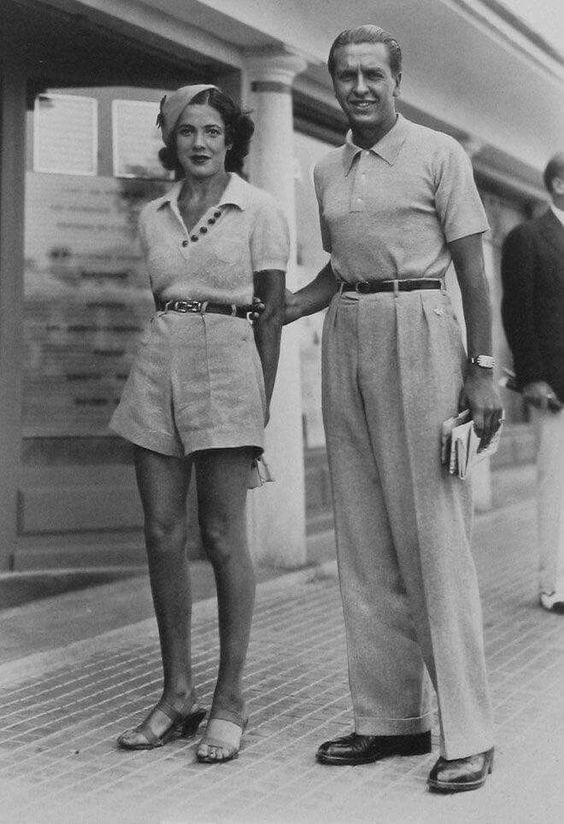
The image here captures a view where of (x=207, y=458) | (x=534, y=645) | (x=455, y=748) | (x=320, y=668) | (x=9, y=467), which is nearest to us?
(x=455, y=748)

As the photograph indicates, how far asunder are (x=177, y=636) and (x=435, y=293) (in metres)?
1.39

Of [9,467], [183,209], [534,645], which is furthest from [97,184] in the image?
[534,645]

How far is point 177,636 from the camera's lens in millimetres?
3951

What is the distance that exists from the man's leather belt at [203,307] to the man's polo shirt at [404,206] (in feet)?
1.28

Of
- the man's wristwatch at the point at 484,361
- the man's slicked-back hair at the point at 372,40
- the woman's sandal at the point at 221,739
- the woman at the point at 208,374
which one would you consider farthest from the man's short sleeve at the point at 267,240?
the woman's sandal at the point at 221,739

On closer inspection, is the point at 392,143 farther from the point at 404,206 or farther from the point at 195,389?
the point at 195,389

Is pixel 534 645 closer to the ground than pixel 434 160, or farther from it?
closer to the ground

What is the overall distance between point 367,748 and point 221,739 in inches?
17.7

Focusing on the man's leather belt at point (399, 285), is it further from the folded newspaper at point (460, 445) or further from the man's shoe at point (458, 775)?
the man's shoe at point (458, 775)

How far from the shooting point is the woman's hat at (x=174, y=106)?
12.5ft

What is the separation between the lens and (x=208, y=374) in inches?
149

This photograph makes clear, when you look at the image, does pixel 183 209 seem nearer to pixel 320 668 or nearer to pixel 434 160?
pixel 434 160

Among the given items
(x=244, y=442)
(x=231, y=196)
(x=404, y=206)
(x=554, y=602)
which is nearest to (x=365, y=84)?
(x=404, y=206)

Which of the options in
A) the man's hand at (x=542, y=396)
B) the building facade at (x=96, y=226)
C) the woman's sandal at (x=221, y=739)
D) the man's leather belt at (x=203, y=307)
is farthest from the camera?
the building facade at (x=96, y=226)
